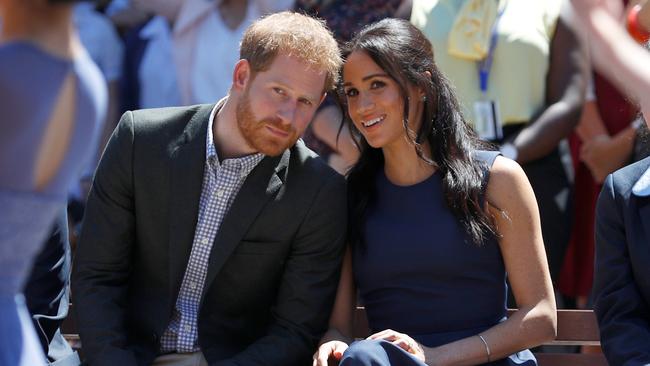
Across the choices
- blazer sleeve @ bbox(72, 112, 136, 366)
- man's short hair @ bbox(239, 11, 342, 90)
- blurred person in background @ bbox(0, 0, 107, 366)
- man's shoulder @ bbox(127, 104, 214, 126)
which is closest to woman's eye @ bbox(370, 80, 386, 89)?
man's short hair @ bbox(239, 11, 342, 90)

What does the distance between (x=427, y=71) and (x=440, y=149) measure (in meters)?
0.28

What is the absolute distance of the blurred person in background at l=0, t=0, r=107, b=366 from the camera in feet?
6.56

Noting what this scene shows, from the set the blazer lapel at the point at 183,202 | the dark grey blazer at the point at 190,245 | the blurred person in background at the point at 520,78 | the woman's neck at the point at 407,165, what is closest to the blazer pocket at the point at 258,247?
the dark grey blazer at the point at 190,245

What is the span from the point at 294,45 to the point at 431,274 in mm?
884

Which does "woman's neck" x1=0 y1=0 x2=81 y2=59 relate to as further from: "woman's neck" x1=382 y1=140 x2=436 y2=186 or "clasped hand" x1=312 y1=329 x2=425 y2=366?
"woman's neck" x1=382 y1=140 x2=436 y2=186

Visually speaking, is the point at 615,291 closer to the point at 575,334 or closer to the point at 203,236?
the point at 575,334

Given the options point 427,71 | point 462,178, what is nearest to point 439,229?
point 462,178

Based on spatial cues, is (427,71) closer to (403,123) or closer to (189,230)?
(403,123)

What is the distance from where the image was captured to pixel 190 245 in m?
3.85

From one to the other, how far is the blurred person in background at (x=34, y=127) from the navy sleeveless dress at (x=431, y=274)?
1772mm

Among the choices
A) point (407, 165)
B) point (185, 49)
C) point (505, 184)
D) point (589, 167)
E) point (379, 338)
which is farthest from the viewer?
point (185, 49)

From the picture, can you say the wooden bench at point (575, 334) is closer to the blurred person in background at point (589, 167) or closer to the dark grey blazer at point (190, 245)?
the dark grey blazer at point (190, 245)

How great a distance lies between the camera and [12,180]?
6.86ft

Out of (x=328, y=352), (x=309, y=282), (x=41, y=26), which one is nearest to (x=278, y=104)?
(x=309, y=282)
